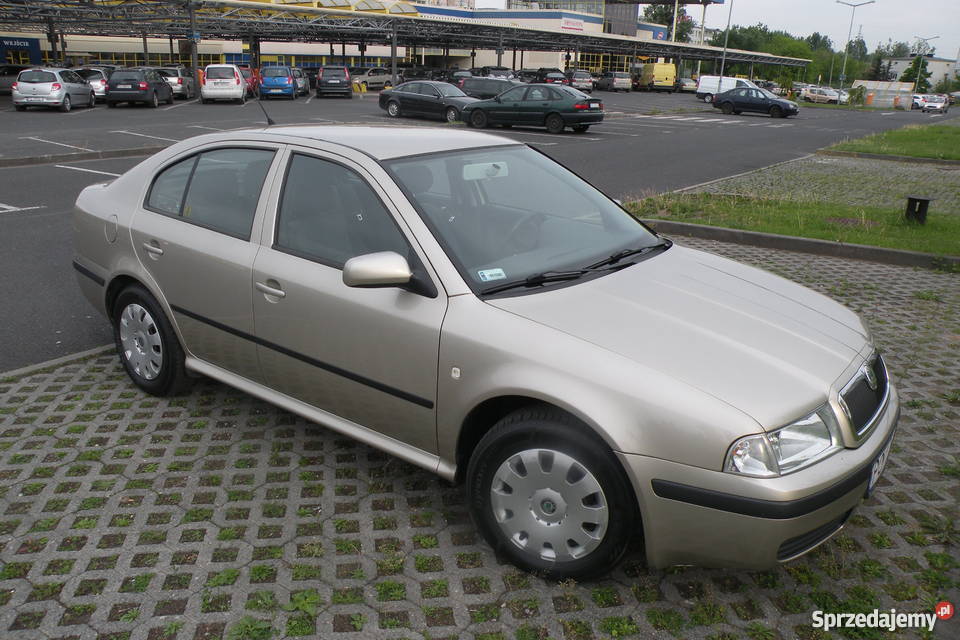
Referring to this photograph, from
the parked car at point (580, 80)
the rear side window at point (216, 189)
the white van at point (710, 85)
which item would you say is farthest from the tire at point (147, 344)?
the white van at point (710, 85)

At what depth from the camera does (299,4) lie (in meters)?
43.3

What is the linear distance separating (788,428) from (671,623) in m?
0.85

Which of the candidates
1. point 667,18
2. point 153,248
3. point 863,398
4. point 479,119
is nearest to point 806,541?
point 863,398

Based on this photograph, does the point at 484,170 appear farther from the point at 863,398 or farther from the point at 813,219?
the point at 813,219

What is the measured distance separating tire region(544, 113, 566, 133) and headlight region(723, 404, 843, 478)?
21.5 meters

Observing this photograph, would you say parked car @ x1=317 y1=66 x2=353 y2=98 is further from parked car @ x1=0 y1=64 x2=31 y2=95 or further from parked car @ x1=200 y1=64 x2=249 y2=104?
parked car @ x1=0 y1=64 x2=31 y2=95

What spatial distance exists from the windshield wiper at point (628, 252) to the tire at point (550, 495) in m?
0.93

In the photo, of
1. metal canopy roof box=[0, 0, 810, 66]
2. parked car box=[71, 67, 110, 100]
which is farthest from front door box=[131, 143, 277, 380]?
metal canopy roof box=[0, 0, 810, 66]

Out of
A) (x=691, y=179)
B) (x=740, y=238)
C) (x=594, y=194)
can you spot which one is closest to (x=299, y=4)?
(x=691, y=179)

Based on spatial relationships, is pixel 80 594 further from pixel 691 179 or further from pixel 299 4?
pixel 299 4

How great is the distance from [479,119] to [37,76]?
1596 centimetres

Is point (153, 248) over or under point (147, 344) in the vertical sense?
over

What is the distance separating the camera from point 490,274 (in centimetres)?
326

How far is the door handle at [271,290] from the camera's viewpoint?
363cm
